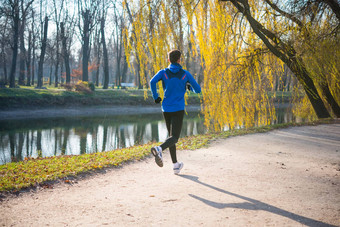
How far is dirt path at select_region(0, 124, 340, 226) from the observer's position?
333 cm

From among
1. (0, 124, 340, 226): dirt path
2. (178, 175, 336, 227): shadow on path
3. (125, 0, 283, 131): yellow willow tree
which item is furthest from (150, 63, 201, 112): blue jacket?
(125, 0, 283, 131): yellow willow tree


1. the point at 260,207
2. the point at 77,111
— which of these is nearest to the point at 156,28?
the point at 260,207

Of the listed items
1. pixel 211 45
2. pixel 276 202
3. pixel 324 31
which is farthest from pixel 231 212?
pixel 211 45

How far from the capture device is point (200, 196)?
13.3 feet

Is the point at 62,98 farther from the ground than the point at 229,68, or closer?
closer

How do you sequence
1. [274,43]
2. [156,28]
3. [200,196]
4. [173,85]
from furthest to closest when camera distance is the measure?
[274,43] < [156,28] < [173,85] < [200,196]

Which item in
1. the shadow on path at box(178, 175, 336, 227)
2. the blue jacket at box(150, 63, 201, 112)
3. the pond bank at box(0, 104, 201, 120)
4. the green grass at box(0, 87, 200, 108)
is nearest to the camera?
the shadow on path at box(178, 175, 336, 227)

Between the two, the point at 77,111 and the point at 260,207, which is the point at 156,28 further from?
the point at 77,111

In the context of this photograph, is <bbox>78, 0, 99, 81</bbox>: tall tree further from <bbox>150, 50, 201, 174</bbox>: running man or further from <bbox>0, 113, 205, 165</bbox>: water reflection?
<bbox>150, 50, 201, 174</bbox>: running man

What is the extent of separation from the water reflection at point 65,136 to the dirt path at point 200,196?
623 cm

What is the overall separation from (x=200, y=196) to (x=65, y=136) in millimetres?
12595

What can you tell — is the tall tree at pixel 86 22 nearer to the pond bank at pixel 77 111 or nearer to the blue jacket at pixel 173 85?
the pond bank at pixel 77 111

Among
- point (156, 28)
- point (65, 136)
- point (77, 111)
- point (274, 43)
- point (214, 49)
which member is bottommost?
point (65, 136)

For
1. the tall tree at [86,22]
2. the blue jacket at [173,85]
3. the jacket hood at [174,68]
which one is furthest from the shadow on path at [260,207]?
Result: the tall tree at [86,22]
